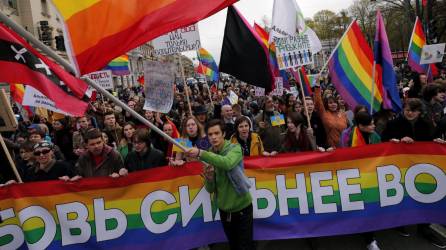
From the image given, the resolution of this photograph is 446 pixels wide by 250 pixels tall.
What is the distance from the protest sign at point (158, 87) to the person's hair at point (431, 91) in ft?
14.2

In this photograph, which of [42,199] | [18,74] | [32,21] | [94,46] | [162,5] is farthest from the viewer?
[32,21]

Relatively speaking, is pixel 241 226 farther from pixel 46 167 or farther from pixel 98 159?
pixel 46 167

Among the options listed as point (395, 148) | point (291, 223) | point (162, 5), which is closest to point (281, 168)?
point (291, 223)

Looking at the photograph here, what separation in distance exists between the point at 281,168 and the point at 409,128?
1.58 m

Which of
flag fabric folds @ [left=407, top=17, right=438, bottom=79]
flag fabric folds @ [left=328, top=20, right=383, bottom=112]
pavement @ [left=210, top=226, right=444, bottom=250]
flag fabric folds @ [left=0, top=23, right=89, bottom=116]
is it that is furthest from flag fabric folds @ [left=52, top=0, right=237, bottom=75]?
flag fabric folds @ [left=407, top=17, right=438, bottom=79]

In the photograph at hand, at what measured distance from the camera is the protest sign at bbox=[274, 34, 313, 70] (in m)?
6.50

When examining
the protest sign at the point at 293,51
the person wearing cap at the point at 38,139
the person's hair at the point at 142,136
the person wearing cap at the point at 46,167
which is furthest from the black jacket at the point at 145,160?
the protest sign at the point at 293,51

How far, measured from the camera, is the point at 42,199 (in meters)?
4.45

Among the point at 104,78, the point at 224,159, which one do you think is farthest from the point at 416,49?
the point at 224,159

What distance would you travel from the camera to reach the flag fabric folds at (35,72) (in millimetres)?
3971

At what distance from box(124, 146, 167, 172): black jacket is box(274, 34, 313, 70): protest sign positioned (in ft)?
9.07

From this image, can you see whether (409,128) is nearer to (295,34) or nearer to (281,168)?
(281,168)

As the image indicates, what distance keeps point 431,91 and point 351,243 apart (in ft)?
9.98

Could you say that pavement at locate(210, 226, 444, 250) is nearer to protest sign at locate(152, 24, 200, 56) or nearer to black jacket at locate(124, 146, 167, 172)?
black jacket at locate(124, 146, 167, 172)
